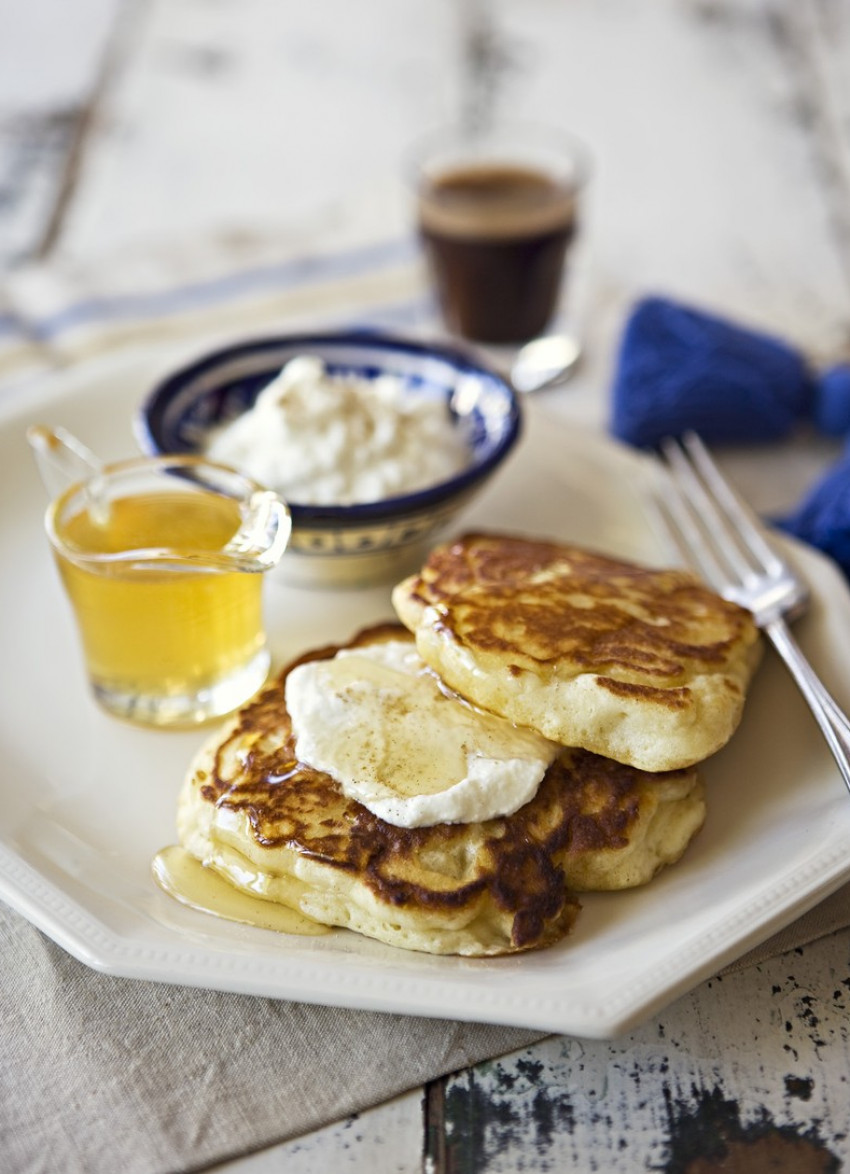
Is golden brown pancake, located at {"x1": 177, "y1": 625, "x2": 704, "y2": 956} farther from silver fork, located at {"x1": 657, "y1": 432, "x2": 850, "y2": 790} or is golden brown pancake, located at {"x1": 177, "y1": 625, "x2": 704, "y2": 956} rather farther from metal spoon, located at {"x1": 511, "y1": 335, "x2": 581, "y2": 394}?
metal spoon, located at {"x1": 511, "y1": 335, "x2": 581, "y2": 394}

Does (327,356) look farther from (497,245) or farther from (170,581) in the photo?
(170,581)

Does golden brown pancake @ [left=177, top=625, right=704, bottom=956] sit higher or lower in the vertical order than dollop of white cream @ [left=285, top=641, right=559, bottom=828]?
lower

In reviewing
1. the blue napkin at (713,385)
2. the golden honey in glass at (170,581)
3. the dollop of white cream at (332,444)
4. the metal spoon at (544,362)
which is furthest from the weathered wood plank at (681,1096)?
the metal spoon at (544,362)

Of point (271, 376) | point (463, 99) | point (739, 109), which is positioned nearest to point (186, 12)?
point (463, 99)

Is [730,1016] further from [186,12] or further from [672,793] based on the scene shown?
[186,12]

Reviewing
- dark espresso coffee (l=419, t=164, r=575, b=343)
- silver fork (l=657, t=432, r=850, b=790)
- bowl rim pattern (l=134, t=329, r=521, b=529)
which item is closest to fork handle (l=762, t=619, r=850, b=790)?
silver fork (l=657, t=432, r=850, b=790)
